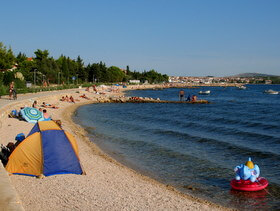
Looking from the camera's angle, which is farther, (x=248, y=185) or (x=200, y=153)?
(x=200, y=153)

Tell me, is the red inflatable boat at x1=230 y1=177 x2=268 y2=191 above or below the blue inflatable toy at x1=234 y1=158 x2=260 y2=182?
below

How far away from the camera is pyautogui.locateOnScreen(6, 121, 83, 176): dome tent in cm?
929

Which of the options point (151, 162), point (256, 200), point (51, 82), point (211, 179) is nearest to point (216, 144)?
point (151, 162)

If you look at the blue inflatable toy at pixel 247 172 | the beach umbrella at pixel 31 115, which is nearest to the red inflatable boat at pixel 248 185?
the blue inflatable toy at pixel 247 172

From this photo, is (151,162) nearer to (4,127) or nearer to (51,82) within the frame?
(4,127)

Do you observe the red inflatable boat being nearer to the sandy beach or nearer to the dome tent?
the sandy beach

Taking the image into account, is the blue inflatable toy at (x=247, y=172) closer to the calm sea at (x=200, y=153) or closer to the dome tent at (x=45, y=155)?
the calm sea at (x=200, y=153)

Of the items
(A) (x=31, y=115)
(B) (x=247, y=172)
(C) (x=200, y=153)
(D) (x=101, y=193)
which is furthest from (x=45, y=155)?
(A) (x=31, y=115)

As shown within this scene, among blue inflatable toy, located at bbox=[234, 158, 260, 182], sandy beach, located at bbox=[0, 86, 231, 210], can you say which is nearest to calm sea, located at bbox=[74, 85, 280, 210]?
blue inflatable toy, located at bbox=[234, 158, 260, 182]

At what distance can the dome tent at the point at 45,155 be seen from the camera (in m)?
9.29

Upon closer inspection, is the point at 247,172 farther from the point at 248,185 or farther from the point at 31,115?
the point at 31,115

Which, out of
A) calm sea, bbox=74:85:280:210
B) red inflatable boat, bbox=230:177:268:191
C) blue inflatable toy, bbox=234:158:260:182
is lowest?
calm sea, bbox=74:85:280:210

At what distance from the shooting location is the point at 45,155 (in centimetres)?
937

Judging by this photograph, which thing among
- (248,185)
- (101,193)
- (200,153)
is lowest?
(200,153)
